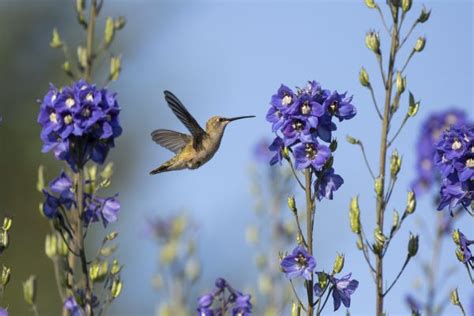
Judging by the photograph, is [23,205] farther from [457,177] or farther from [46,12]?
[457,177]

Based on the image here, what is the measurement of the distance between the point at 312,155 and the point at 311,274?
2.07 feet

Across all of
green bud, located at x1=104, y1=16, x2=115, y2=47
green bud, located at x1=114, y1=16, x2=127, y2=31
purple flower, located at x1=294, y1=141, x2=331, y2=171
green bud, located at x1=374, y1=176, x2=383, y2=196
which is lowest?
green bud, located at x1=374, y1=176, x2=383, y2=196

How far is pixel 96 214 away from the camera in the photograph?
21.2 ft

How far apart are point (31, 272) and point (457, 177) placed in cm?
1476

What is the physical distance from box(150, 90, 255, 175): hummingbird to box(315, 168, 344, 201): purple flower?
208 centimetres

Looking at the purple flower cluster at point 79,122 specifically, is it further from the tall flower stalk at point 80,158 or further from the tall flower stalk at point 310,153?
the tall flower stalk at point 310,153

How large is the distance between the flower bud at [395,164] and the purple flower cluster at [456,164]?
0.22 m

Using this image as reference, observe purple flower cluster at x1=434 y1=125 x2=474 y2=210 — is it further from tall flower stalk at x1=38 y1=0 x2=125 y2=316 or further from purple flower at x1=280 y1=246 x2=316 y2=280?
tall flower stalk at x1=38 y1=0 x2=125 y2=316

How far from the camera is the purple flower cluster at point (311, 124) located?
564cm

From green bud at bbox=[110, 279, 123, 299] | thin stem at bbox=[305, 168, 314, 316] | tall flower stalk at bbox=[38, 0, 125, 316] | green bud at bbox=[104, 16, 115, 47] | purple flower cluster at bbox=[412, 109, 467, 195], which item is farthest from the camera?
purple flower cluster at bbox=[412, 109, 467, 195]

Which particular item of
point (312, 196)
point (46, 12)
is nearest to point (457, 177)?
point (312, 196)

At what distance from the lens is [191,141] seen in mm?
8141

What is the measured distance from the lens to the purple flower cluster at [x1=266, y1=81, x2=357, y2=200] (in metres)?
5.64

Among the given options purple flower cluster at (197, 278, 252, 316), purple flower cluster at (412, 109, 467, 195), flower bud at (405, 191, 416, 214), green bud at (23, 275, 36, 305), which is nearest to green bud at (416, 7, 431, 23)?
flower bud at (405, 191, 416, 214)
